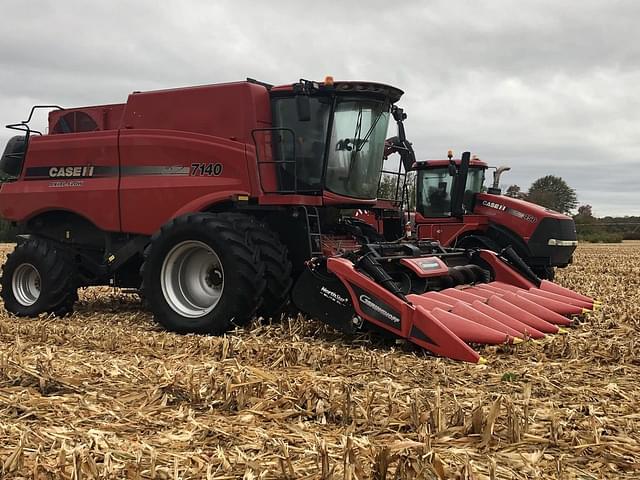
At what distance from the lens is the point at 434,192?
39.8 ft

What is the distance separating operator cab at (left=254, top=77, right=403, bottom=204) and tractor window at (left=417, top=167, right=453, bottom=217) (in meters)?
5.30

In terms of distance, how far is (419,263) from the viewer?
239 inches

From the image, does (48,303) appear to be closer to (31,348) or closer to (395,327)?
(31,348)

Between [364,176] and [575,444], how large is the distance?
4.51 meters

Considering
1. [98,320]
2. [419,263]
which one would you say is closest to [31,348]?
[98,320]

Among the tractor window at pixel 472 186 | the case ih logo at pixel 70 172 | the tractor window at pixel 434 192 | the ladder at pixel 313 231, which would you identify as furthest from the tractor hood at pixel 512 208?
the case ih logo at pixel 70 172

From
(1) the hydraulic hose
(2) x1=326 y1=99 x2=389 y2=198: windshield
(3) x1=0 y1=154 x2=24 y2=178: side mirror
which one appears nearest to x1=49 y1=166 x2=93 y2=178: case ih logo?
(3) x1=0 y1=154 x2=24 y2=178: side mirror

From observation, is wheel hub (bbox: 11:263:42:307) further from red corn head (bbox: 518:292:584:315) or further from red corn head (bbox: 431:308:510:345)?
red corn head (bbox: 518:292:584:315)

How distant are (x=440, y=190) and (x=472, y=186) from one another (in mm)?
595

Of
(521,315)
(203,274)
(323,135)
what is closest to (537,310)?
(521,315)

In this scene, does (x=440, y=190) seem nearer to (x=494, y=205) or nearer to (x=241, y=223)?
(x=494, y=205)

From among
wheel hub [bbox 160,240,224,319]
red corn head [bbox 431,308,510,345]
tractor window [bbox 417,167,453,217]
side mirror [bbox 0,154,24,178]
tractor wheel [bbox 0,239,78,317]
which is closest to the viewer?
red corn head [bbox 431,308,510,345]

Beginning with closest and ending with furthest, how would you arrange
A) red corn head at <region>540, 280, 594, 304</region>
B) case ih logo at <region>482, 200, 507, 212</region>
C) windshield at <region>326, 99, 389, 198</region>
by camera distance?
1. windshield at <region>326, 99, 389, 198</region>
2. red corn head at <region>540, 280, 594, 304</region>
3. case ih logo at <region>482, 200, 507, 212</region>

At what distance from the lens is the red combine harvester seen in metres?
10.8
